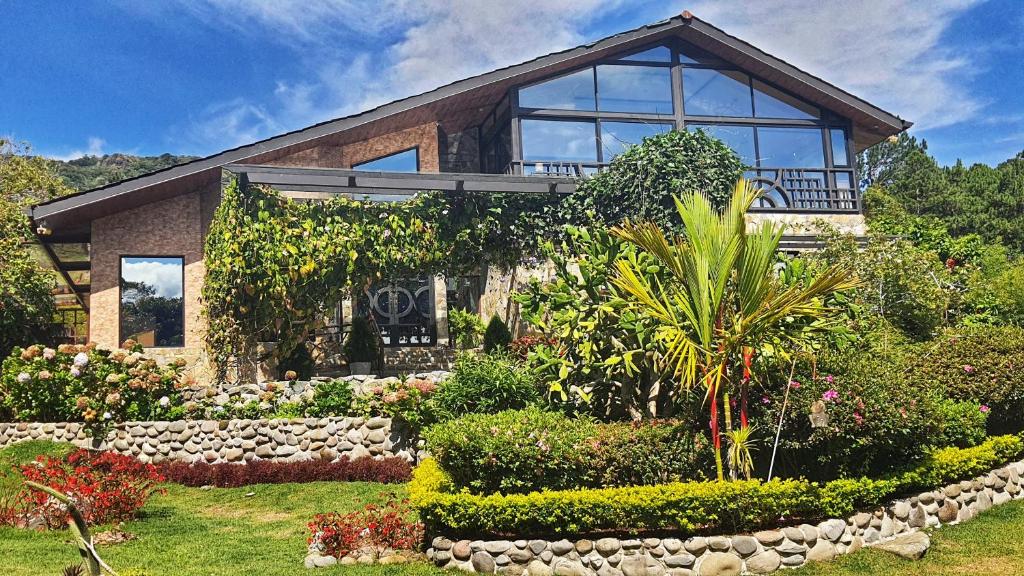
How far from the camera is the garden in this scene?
7.27 metres

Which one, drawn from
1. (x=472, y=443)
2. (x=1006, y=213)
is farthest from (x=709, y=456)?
(x=1006, y=213)

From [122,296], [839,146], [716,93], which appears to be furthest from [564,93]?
[122,296]

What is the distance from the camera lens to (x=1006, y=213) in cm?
3644

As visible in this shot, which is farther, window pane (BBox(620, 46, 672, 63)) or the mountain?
the mountain

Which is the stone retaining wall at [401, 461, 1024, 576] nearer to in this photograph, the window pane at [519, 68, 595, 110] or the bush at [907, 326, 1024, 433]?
the bush at [907, 326, 1024, 433]

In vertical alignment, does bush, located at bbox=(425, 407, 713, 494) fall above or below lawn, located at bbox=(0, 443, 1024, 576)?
above

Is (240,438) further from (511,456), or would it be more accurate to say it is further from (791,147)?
(791,147)

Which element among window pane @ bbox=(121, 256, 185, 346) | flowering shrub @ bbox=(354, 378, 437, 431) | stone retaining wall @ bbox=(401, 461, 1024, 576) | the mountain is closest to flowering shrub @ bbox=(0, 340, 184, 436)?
window pane @ bbox=(121, 256, 185, 346)

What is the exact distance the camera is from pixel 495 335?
15.7 m

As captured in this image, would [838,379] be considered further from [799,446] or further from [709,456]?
[709,456]

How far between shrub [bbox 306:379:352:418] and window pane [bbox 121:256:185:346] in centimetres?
518

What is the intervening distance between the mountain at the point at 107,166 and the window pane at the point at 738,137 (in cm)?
2850

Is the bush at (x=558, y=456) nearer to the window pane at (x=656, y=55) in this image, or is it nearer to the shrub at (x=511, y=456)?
the shrub at (x=511, y=456)

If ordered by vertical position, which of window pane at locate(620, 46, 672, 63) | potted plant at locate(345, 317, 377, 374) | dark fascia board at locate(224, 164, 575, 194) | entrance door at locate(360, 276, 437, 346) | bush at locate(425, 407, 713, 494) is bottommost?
bush at locate(425, 407, 713, 494)
